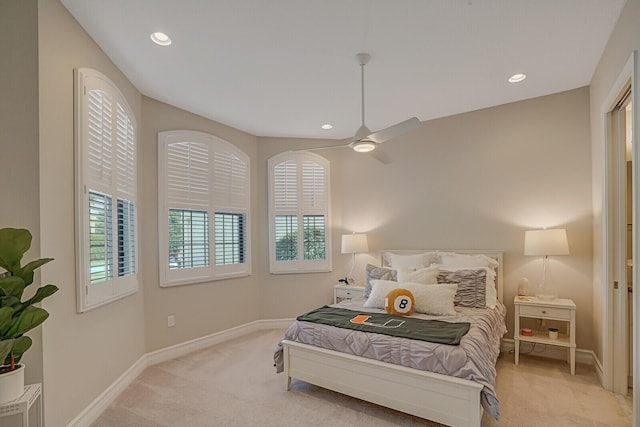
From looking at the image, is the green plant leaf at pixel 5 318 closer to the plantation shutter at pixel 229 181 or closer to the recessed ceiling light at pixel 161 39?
the recessed ceiling light at pixel 161 39

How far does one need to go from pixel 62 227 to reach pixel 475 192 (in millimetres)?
4108

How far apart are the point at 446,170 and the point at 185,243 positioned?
11.1 ft

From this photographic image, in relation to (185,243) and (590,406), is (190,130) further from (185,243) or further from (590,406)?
(590,406)

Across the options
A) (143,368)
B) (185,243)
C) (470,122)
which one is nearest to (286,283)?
(185,243)

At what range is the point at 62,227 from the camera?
7.59 feet

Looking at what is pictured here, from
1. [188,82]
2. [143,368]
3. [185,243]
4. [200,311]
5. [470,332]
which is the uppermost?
[188,82]

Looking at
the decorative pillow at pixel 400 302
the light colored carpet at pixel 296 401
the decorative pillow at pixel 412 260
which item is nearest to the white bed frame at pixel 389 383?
the light colored carpet at pixel 296 401

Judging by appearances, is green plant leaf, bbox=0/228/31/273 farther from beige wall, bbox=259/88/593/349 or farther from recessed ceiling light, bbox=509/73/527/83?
recessed ceiling light, bbox=509/73/527/83

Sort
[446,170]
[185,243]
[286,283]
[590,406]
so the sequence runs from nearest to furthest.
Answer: [590,406] < [185,243] < [446,170] < [286,283]

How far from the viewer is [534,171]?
3.87 metres

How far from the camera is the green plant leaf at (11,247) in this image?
1.69 m

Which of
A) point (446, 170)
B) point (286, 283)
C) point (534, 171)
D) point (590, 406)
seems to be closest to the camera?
point (590, 406)

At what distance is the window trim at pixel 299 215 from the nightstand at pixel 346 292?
46 centimetres

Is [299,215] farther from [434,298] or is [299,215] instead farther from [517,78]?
[517,78]
